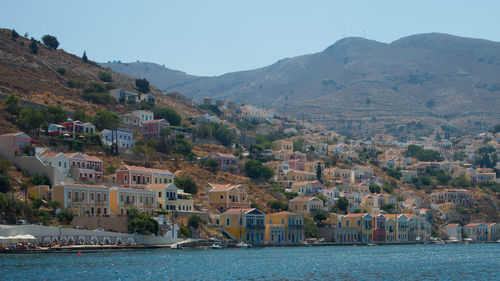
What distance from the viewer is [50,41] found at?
526 feet

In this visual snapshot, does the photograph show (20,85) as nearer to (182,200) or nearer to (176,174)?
(176,174)

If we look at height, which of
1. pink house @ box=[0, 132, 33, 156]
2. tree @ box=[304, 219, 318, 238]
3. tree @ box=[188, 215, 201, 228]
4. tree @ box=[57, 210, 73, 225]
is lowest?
tree @ box=[304, 219, 318, 238]

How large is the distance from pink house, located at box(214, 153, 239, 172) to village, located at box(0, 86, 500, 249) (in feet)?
0.63

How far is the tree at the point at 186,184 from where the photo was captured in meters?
101

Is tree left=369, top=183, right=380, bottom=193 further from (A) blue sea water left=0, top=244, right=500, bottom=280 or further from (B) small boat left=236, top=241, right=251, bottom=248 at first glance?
(A) blue sea water left=0, top=244, right=500, bottom=280

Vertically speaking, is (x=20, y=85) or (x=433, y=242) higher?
(x=20, y=85)

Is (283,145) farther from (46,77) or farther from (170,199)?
(170,199)

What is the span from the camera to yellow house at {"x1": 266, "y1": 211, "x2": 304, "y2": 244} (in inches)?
3996

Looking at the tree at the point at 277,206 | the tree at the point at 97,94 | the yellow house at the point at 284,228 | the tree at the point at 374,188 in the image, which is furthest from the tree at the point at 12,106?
the tree at the point at 374,188

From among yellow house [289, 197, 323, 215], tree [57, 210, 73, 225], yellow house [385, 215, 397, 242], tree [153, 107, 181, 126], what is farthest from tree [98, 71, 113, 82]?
tree [57, 210, 73, 225]

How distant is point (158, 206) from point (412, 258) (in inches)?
1135

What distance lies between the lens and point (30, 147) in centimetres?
9106

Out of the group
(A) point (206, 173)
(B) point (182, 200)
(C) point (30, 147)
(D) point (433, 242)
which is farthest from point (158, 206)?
(D) point (433, 242)

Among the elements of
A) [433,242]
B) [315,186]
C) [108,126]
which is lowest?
[433,242]
